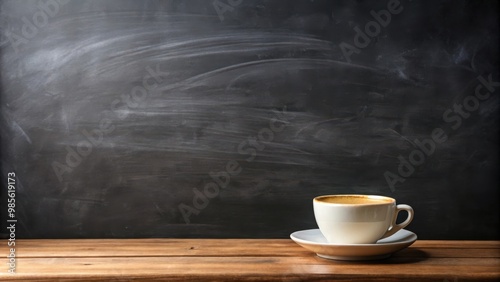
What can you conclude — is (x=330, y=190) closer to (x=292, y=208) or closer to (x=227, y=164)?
(x=292, y=208)

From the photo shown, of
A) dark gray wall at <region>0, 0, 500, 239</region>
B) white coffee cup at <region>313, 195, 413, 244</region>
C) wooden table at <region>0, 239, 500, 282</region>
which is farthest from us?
dark gray wall at <region>0, 0, 500, 239</region>

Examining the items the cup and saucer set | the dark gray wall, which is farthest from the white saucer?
the dark gray wall

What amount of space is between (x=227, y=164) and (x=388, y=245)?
20.1 inches

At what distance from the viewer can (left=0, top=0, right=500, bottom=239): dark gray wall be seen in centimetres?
146

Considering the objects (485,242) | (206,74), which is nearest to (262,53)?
(206,74)

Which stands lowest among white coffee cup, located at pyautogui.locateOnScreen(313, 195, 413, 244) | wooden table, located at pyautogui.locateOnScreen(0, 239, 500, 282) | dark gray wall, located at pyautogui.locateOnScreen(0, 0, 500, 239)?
wooden table, located at pyautogui.locateOnScreen(0, 239, 500, 282)

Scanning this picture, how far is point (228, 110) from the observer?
146 cm

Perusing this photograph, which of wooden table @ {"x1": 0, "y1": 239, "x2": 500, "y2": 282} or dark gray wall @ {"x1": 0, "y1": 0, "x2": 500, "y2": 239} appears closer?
wooden table @ {"x1": 0, "y1": 239, "x2": 500, "y2": 282}

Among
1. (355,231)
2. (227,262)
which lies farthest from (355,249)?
(227,262)

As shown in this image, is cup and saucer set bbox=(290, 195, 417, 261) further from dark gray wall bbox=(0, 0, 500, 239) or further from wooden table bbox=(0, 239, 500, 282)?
dark gray wall bbox=(0, 0, 500, 239)

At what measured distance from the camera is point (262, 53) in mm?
1460

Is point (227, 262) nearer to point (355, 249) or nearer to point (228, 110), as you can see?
point (355, 249)

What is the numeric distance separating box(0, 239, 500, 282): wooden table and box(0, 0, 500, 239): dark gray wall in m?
0.10

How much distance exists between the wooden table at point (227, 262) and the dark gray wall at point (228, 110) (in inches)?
3.9
